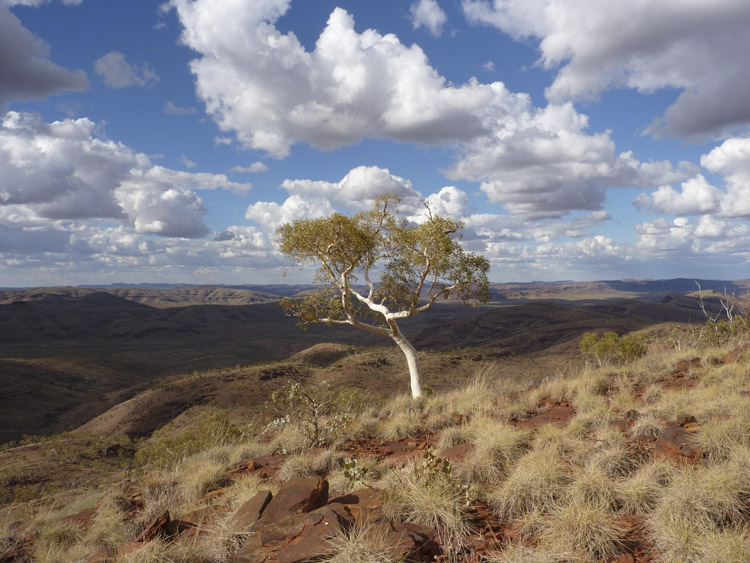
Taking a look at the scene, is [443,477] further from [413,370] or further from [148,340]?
[148,340]

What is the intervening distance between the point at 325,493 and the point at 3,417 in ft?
156

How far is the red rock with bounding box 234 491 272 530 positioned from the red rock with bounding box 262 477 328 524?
69 millimetres

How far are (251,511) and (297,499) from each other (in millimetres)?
605

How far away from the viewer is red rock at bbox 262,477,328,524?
4891 mm

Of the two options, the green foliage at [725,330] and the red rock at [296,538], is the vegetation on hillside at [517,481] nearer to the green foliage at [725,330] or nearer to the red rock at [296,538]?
the red rock at [296,538]

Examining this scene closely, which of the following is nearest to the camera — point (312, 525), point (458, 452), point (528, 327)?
point (312, 525)

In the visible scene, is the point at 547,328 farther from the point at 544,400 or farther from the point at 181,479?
the point at 181,479

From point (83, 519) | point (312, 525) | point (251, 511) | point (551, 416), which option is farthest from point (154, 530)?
point (551, 416)

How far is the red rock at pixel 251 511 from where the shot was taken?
15.8 feet

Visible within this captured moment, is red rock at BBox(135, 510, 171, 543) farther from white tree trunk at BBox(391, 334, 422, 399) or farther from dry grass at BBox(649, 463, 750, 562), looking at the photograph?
white tree trunk at BBox(391, 334, 422, 399)

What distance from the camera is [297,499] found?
5.03m

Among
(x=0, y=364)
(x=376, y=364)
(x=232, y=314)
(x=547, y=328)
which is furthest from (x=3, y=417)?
(x=232, y=314)

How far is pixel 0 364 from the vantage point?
47781mm

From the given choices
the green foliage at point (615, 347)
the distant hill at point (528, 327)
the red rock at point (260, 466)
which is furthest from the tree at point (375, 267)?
the distant hill at point (528, 327)
